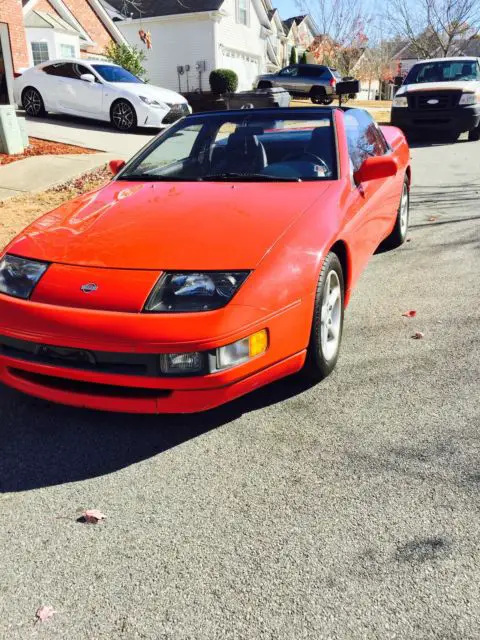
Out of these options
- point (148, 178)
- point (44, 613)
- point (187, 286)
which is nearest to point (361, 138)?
point (148, 178)

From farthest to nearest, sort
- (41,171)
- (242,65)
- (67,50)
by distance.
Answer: (242,65), (67,50), (41,171)

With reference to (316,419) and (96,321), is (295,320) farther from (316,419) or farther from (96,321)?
(96,321)

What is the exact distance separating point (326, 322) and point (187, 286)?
858mm

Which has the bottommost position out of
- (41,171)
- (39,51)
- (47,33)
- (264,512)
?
(264,512)

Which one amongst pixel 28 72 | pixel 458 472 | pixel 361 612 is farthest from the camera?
pixel 28 72

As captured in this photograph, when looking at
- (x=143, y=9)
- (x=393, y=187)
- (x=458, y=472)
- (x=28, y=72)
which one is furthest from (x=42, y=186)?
(x=143, y=9)

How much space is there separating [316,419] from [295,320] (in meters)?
0.54

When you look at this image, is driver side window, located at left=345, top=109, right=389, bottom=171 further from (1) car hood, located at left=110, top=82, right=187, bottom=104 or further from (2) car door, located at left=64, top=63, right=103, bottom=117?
(2) car door, located at left=64, top=63, right=103, bottom=117

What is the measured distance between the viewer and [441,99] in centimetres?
1321

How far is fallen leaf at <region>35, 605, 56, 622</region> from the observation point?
1.92 m

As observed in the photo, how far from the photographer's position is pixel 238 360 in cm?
265

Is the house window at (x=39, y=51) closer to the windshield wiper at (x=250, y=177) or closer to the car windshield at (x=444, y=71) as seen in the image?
the car windshield at (x=444, y=71)

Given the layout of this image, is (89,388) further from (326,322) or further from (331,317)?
(331,317)

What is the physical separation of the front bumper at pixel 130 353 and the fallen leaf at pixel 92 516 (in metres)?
0.48
